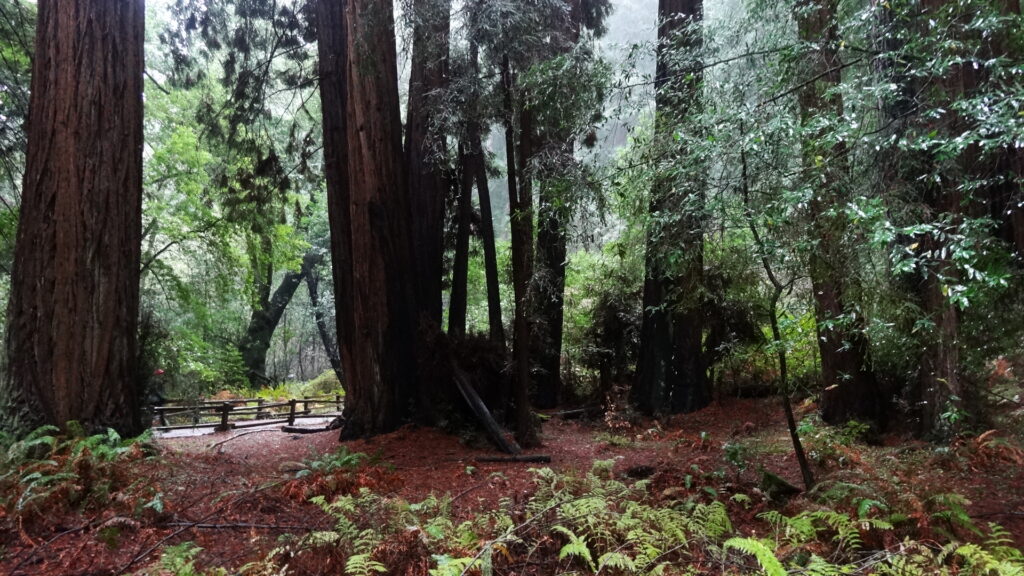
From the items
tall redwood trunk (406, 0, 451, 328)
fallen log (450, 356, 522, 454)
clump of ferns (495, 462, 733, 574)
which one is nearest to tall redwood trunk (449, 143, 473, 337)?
tall redwood trunk (406, 0, 451, 328)

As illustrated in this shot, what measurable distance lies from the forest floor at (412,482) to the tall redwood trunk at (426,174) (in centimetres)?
244

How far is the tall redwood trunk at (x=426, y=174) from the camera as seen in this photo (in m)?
8.53

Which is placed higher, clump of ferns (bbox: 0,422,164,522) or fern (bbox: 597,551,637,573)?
clump of ferns (bbox: 0,422,164,522)

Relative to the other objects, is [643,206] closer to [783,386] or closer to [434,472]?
[783,386]

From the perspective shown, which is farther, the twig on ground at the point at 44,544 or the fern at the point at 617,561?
the twig on ground at the point at 44,544

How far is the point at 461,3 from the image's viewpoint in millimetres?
7809

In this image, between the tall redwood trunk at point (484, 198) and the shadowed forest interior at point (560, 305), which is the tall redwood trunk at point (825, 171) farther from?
the tall redwood trunk at point (484, 198)

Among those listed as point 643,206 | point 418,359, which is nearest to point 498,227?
point 418,359

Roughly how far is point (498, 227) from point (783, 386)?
1146 inches

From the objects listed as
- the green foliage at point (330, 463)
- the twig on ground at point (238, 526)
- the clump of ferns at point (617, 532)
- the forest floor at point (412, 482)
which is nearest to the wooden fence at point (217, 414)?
the forest floor at point (412, 482)

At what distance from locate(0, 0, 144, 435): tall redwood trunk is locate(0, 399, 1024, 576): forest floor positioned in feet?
3.46

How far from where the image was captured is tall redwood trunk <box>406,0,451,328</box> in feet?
28.0

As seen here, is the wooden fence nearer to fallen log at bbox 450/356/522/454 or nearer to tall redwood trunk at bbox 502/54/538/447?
fallen log at bbox 450/356/522/454

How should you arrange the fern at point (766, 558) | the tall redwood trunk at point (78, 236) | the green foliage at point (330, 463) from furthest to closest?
1. the green foliage at point (330, 463)
2. the tall redwood trunk at point (78, 236)
3. the fern at point (766, 558)
